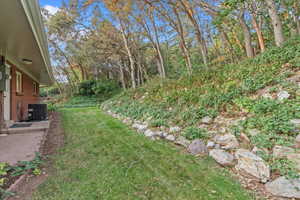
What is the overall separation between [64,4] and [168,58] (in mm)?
8467

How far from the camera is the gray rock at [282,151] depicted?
191cm

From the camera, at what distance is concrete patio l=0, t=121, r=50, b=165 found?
8.11ft

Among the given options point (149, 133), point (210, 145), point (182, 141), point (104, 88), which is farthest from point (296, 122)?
point (104, 88)

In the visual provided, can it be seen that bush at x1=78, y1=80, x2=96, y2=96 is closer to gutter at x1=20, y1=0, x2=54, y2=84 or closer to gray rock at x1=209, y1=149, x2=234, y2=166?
gutter at x1=20, y1=0, x2=54, y2=84

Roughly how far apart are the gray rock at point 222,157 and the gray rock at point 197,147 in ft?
0.54

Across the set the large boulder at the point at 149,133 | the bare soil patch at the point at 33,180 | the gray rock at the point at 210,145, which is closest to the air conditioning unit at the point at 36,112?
the bare soil patch at the point at 33,180

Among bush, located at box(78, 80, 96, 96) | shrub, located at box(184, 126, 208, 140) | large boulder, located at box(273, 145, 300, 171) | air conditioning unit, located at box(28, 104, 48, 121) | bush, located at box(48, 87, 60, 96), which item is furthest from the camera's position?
bush, located at box(48, 87, 60, 96)

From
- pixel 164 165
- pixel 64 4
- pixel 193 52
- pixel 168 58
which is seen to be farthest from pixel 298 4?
pixel 64 4

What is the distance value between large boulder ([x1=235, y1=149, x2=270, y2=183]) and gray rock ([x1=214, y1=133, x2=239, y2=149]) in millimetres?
203

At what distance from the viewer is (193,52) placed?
11.4 metres

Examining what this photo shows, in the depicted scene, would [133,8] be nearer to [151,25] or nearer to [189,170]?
[151,25]

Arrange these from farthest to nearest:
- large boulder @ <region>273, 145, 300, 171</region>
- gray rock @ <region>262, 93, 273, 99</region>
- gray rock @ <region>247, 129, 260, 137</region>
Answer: gray rock @ <region>262, 93, 273, 99</region> → gray rock @ <region>247, 129, 260, 137</region> → large boulder @ <region>273, 145, 300, 171</region>

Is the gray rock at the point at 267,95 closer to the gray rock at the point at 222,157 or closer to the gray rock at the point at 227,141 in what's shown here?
the gray rock at the point at 227,141

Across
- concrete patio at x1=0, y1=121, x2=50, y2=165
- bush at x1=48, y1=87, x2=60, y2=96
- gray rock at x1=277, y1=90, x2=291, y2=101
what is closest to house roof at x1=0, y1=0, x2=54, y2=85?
concrete patio at x1=0, y1=121, x2=50, y2=165
